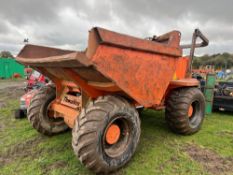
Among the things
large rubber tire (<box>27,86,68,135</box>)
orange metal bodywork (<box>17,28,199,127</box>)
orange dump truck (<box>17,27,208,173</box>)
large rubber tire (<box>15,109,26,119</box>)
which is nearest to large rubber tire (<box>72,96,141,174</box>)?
orange dump truck (<box>17,27,208,173</box>)

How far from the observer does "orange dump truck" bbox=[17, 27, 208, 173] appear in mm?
2332

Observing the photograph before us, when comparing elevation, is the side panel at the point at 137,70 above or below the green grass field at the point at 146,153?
above

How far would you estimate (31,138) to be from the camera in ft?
12.2

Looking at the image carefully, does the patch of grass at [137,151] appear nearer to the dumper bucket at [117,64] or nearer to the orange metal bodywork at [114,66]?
the orange metal bodywork at [114,66]

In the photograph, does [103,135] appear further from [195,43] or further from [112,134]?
[195,43]

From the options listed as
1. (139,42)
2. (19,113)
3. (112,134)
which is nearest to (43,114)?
(112,134)

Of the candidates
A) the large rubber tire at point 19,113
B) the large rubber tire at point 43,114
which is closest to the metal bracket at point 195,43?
the large rubber tire at point 43,114

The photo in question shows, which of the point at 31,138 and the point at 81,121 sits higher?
the point at 81,121

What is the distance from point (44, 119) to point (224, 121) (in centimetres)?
431

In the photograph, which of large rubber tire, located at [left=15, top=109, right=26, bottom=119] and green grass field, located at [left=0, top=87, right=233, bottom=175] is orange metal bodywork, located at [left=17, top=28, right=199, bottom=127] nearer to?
green grass field, located at [left=0, top=87, right=233, bottom=175]

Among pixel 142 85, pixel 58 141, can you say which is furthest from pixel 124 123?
pixel 58 141

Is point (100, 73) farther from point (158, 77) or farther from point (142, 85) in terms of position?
point (158, 77)

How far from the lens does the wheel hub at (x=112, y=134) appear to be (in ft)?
8.74

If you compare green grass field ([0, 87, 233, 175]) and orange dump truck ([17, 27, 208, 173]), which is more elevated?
orange dump truck ([17, 27, 208, 173])
